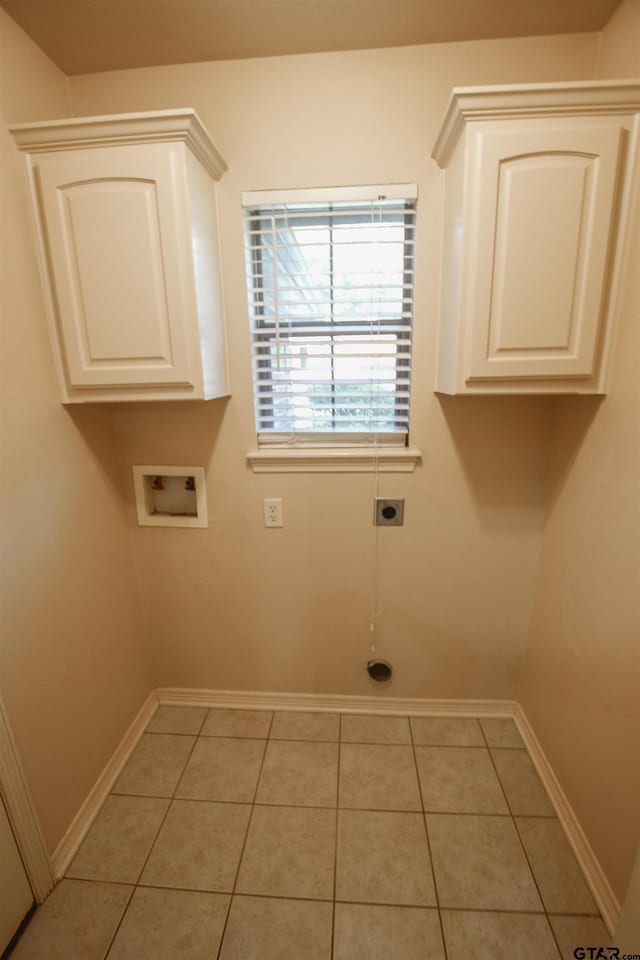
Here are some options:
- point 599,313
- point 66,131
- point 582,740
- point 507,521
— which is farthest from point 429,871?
point 66,131

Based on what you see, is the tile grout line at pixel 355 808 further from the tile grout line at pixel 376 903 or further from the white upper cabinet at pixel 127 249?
the white upper cabinet at pixel 127 249

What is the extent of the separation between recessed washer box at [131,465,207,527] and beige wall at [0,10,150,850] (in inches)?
4.5

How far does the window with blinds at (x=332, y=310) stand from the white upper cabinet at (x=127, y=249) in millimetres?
224

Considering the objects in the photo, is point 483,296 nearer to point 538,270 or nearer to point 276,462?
point 538,270

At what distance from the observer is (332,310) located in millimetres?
1358

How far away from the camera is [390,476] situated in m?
1.47

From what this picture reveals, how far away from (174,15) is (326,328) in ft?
3.07

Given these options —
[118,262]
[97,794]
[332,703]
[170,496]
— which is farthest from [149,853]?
[118,262]

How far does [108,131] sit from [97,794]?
6.99 ft

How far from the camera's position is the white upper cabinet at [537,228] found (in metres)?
0.97

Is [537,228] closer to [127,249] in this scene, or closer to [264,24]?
[264,24]

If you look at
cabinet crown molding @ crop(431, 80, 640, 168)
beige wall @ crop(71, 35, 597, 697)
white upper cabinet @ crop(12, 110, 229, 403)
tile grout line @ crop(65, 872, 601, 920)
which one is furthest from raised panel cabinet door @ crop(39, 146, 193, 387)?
tile grout line @ crop(65, 872, 601, 920)

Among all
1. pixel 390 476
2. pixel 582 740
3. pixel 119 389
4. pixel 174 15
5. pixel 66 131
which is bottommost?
pixel 582 740

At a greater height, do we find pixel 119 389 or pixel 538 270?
pixel 538 270
